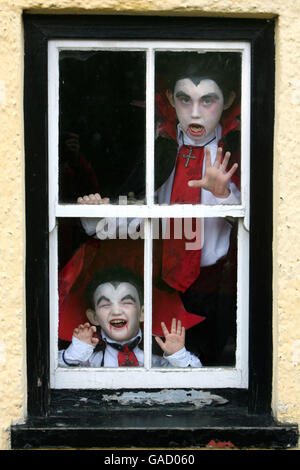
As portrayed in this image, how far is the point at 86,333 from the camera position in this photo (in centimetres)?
307

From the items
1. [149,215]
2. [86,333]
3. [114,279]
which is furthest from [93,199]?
[86,333]

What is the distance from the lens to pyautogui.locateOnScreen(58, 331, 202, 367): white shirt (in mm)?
3039

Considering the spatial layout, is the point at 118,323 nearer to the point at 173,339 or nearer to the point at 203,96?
→ the point at 173,339

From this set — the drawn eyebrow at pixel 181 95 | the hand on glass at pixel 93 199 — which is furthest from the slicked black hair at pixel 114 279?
the drawn eyebrow at pixel 181 95

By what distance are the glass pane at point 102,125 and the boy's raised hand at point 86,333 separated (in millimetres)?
523

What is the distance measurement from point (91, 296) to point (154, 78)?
36.0 inches

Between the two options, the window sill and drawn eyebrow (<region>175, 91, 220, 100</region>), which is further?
drawn eyebrow (<region>175, 91, 220, 100</region>)

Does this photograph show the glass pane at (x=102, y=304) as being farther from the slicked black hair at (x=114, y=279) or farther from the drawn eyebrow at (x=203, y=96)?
the drawn eyebrow at (x=203, y=96)

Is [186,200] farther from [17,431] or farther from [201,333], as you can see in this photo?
[17,431]

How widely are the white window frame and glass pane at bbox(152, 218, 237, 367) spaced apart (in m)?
0.05

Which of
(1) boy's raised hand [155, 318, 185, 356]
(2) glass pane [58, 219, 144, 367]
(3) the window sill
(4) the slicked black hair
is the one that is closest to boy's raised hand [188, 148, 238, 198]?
(2) glass pane [58, 219, 144, 367]

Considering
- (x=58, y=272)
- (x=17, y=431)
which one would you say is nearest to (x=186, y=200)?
(x=58, y=272)

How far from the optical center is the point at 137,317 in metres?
3.06

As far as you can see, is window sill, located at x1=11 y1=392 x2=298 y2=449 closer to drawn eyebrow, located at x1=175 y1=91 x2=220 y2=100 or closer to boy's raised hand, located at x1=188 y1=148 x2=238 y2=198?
boy's raised hand, located at x1=188 y1=148 x2=238 y2=198
